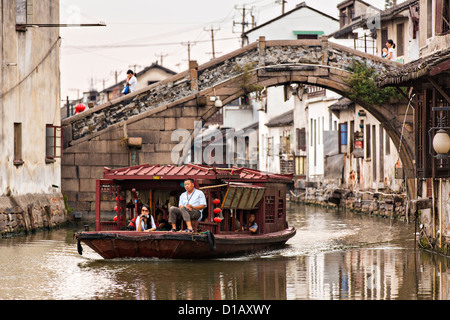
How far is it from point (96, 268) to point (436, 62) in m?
6.96

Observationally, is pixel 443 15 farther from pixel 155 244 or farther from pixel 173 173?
pixel 155 244

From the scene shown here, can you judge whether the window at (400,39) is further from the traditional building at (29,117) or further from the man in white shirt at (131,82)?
the traditional building at (29,117)

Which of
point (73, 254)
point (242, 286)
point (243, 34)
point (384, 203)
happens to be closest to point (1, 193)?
point (73, 254)

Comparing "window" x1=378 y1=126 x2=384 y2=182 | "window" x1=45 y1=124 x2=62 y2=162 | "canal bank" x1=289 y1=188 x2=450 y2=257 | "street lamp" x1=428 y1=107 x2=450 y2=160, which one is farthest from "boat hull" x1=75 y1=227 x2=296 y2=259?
"window" x1=378 y1=126 x2=384 y2=182

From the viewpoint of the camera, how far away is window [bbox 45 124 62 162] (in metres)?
27.2

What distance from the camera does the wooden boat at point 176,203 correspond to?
57.8 feet

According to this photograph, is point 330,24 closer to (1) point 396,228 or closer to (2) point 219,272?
(1) point 396,228

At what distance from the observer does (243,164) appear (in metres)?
64.6

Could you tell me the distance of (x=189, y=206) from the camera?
58.3ft

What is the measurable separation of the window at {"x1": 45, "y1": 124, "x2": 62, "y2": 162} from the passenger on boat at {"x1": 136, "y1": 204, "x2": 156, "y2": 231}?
373 inches

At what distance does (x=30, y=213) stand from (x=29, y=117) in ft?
8.61

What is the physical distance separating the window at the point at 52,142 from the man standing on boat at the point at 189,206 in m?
10.0
